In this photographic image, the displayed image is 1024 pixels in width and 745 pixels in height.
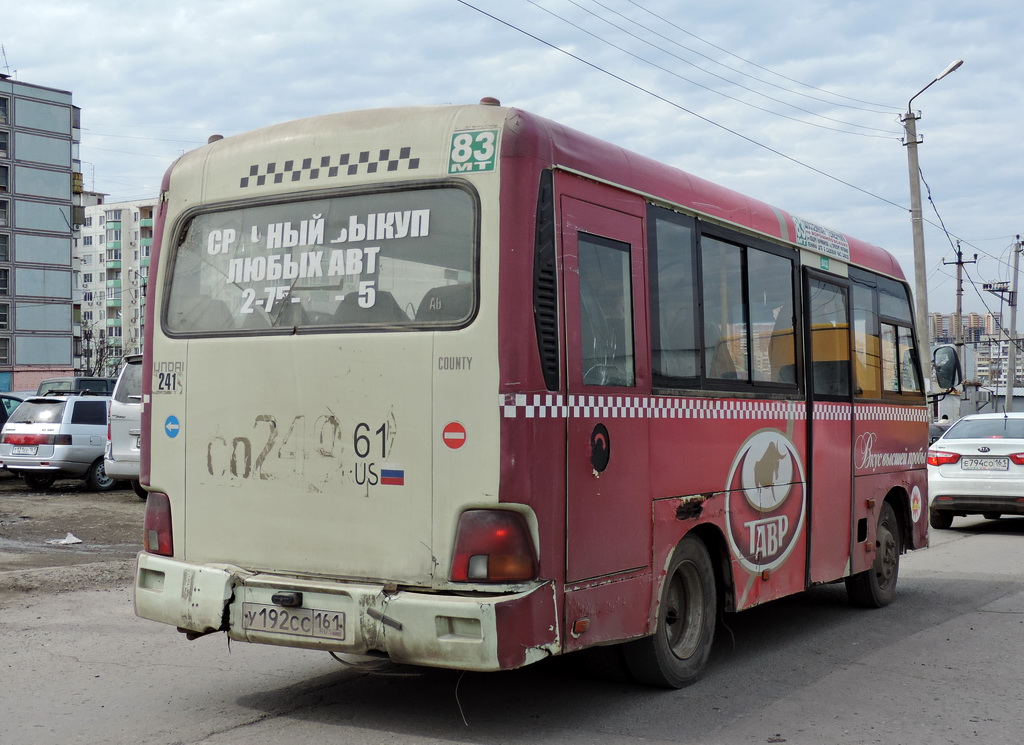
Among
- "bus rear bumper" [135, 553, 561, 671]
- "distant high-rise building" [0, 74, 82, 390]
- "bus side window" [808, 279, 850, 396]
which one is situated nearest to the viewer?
"bus rear bumper" [135, 553, 561, 671]

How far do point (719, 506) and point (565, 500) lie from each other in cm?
176

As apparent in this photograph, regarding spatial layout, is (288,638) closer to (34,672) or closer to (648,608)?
(648,608)

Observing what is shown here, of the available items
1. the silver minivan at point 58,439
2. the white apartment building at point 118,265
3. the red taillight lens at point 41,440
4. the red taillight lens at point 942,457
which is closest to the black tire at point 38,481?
the silver minivan at point 58,439

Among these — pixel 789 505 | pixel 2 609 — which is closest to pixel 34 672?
pixel 2 609

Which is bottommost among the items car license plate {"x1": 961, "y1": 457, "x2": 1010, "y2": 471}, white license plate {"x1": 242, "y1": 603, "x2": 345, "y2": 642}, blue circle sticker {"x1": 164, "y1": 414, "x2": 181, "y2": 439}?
white license plate {"x1": 242, "y1": 603, "x2": 345, "y2": 642}

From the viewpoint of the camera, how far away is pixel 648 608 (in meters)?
5.95

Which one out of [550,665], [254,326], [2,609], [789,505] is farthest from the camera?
[2,609]

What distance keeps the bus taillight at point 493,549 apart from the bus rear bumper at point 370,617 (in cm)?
9

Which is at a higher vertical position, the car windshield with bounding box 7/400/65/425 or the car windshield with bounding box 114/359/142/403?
the car windshield with bounding box 114/359/142/403

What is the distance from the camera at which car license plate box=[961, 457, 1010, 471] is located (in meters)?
15.1

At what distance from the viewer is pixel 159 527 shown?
606cm

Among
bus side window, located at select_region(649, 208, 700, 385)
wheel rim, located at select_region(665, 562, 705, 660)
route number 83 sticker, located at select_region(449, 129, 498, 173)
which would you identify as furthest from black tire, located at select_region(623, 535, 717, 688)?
route number 83 sticker, located at select_region(449, 129, 498, 173)

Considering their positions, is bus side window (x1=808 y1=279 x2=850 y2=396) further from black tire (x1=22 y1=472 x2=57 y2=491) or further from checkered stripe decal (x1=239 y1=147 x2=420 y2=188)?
black tire (x1=22 y1=472 x2=57 y2=491)

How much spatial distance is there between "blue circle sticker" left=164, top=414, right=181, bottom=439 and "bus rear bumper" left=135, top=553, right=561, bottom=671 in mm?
711
